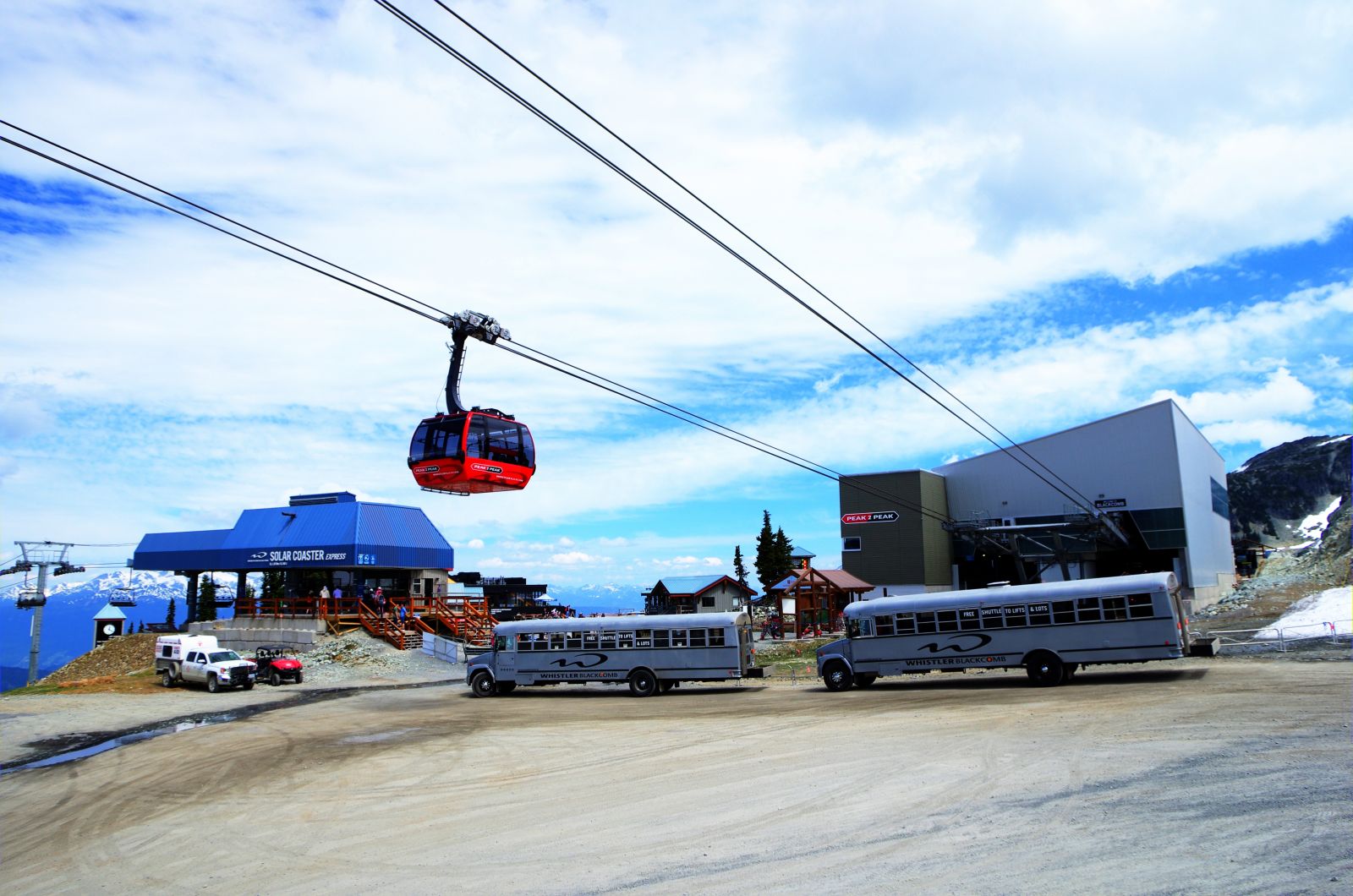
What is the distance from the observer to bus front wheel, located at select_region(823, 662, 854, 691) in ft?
91.5

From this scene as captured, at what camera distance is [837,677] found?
28094 mm

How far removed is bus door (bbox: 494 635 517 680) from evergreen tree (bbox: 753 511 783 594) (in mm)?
64485

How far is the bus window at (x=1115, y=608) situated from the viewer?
24.5m

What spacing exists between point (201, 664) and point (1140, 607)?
34.7 meters

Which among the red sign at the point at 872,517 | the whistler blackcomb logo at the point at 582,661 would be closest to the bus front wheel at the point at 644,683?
the whistler blackcomb logo at the point at 582,661

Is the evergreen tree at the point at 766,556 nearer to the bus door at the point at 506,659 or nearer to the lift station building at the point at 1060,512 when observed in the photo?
the lift station building at the point at 1060,512

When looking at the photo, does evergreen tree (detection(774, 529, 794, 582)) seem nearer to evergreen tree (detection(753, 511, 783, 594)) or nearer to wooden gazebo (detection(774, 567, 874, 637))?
evergreen tree (detection(753, 511, 783, 594))

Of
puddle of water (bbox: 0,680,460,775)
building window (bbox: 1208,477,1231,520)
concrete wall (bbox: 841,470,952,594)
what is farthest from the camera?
building window (bbox: 1208,477,1231,520)

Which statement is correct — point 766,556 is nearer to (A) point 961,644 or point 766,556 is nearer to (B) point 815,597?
(B) point 815,597

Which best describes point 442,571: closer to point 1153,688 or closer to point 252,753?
point 252,753

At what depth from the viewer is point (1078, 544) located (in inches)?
2611

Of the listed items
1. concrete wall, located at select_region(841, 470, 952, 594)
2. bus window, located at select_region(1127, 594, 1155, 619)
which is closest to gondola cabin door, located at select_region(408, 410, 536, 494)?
bus window, located at select_region(1127, 594, 1155, 619)

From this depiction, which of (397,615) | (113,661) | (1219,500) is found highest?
(1219,500)

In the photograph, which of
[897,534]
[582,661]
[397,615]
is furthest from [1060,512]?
[397,615]
